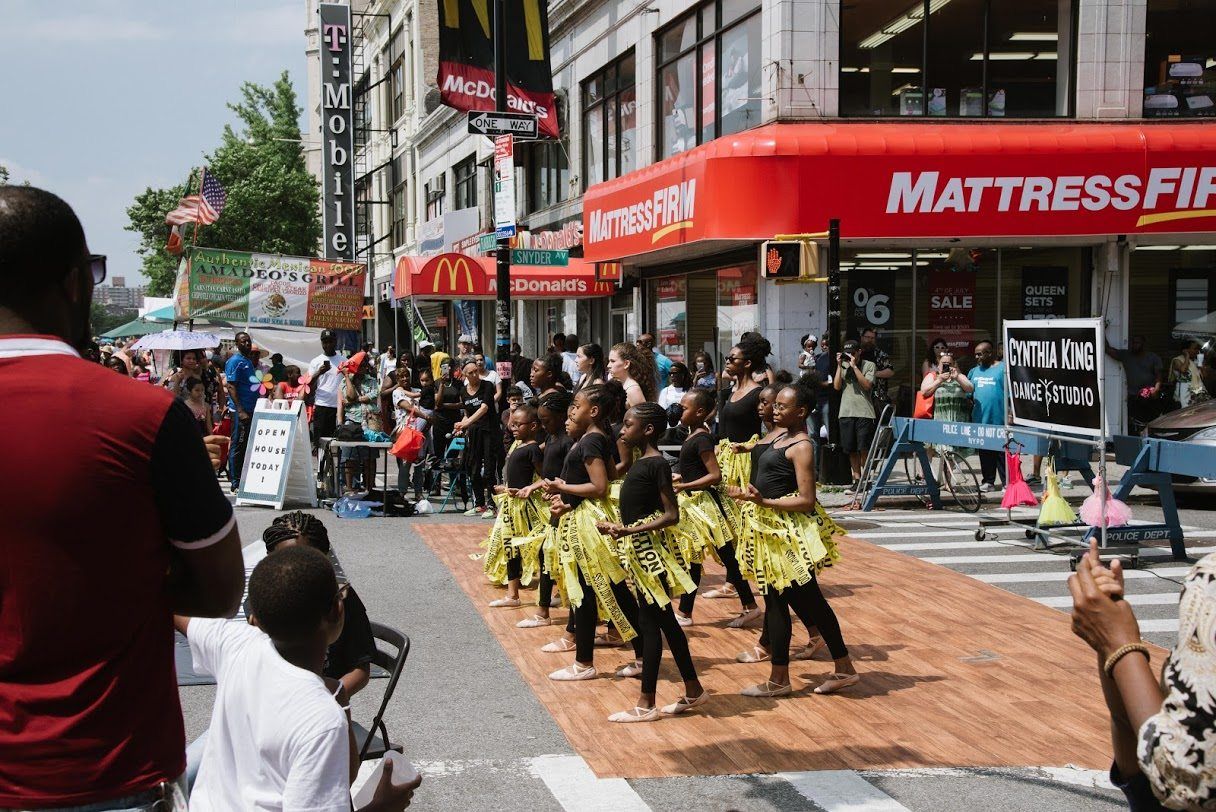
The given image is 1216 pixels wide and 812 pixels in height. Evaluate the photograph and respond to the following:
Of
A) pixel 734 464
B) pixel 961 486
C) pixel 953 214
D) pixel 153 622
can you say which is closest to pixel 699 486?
pixel 734 464

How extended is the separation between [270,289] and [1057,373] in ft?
59.8

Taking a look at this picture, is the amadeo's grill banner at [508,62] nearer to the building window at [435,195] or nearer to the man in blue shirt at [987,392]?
the man in blue shirt at [987,392]

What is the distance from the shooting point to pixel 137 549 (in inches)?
93.6

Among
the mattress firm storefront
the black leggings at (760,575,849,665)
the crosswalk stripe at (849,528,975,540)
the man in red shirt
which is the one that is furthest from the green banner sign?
the man in red shirt

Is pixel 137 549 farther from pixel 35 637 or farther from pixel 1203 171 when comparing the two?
pixel 1203 171

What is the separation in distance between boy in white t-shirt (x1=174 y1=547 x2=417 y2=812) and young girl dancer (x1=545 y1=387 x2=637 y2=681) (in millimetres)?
4242

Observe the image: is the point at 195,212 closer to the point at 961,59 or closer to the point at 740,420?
the point at 961,59

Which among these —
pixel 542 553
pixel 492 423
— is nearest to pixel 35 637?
pixel 542 553

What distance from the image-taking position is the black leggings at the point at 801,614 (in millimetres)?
7094

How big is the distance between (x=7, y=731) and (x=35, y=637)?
0.19m

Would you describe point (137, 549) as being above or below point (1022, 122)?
below

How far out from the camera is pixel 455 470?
616 inches

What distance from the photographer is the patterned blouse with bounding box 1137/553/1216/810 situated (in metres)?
2.16

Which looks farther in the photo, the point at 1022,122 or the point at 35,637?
the point at 1022,122
